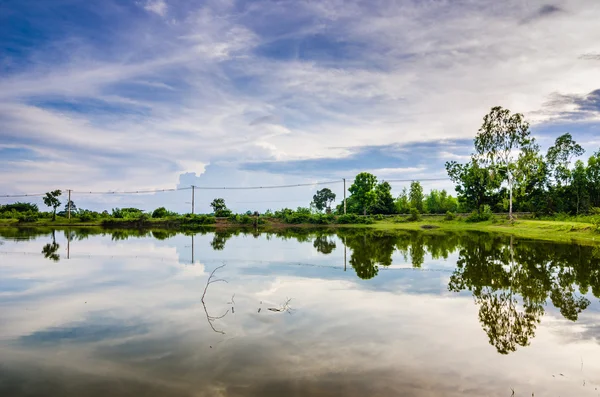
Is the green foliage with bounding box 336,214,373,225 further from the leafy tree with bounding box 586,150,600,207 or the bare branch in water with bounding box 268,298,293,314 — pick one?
the bare branch in water with bounding box 268,298,293,314

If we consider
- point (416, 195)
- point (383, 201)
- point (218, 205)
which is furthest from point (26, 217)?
point (416, 195)

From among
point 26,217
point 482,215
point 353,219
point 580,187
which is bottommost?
point 353,219

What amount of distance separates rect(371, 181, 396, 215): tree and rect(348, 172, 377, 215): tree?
9.08ft

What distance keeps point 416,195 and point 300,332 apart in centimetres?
6061

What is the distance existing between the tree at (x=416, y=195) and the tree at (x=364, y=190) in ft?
30.7

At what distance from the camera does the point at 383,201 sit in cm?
6269

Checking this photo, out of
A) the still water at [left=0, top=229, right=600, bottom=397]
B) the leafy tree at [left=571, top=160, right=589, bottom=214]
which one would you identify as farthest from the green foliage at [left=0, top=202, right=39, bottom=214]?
the leafy tree at [left=571, top=160, right=589, bottom=214]

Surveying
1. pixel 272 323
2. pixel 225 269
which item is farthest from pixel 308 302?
pixel 225 269

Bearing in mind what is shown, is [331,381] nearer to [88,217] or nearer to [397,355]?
[397,355]

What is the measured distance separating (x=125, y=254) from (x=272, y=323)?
15894mm

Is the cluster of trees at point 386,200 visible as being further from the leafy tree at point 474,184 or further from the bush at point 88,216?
the bush at point 88,216

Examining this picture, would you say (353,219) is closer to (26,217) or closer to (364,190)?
(364,190)

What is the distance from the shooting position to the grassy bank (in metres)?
31.2

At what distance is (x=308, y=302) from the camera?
10344 mm
